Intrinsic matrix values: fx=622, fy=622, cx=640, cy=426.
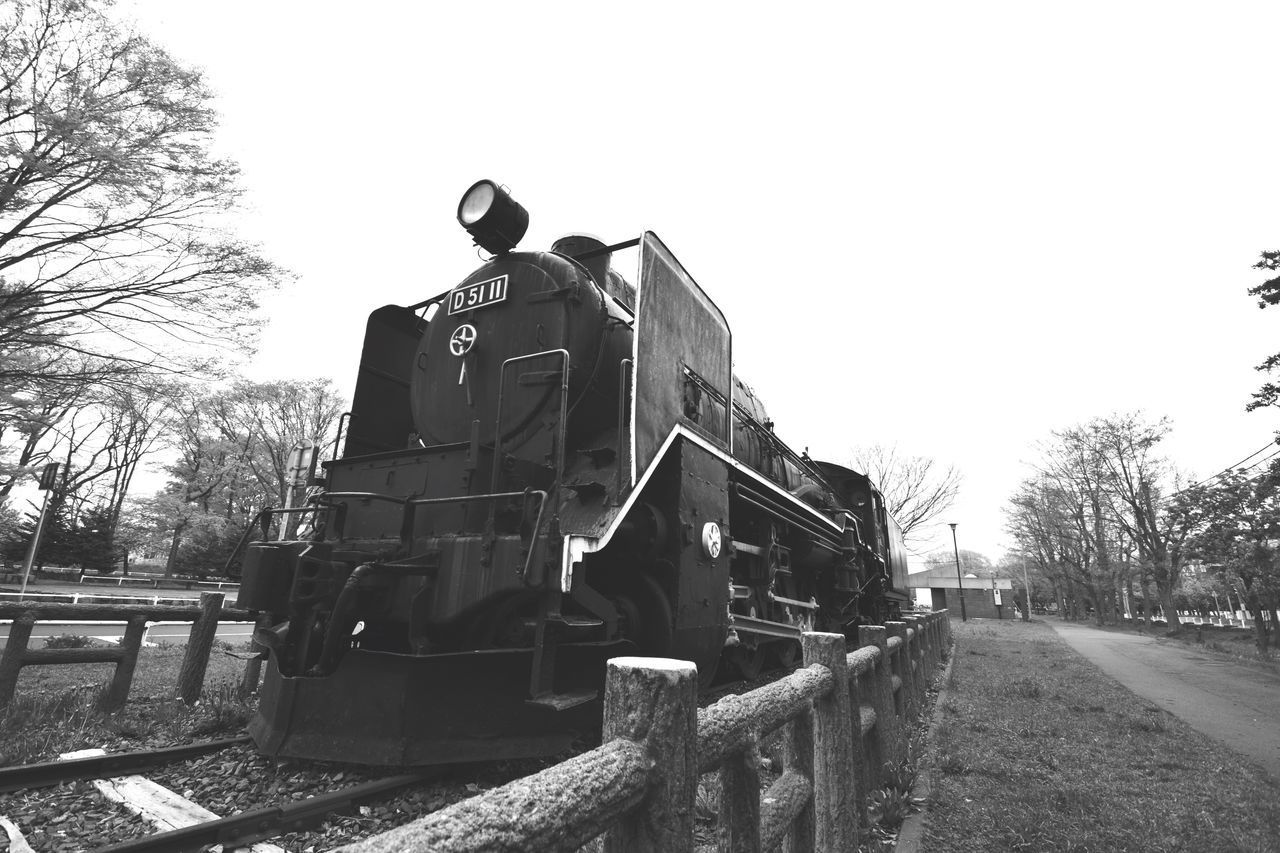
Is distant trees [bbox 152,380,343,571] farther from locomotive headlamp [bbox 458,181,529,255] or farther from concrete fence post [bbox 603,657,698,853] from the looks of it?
concrete fence post [bbox 603,657,698,853]

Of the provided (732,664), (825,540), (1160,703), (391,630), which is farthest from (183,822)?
(1160,703)

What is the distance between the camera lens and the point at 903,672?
571 centimetres

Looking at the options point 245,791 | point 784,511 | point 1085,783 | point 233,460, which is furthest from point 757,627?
point 233,460

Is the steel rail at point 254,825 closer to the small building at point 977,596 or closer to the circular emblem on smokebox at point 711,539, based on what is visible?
the circular emblem on smokebox at point 711,539

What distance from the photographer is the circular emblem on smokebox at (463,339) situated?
16.7ft

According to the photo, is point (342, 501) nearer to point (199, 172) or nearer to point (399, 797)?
point (399, 797)

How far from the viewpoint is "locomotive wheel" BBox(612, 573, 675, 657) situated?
4.16 metres

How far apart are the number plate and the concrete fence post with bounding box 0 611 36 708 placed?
430cm

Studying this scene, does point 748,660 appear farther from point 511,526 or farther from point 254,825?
point 254,825

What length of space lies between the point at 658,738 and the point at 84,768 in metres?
4.15

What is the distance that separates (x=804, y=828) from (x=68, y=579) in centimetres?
3662

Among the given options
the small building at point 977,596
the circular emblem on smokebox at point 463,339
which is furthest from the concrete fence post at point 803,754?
the small building at point 977,596

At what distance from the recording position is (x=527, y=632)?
3.93 metres

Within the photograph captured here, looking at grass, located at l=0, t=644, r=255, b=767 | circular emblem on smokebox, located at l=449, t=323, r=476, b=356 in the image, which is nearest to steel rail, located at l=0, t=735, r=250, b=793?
grass, located at l=0, t=644, r=255, b=767
